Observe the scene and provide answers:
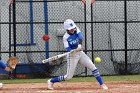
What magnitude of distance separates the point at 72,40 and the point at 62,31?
4.42m

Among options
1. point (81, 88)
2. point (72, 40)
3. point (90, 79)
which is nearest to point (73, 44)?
point (72, 40)

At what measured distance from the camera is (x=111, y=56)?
16984 mm

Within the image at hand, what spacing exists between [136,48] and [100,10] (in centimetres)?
177

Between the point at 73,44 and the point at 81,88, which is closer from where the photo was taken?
the point at 73,44

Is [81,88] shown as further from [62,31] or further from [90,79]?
[62,31]

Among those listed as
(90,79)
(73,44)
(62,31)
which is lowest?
(90,79)

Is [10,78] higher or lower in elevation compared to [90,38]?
lower

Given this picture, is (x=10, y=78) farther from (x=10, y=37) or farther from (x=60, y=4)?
(x=60, y=4)

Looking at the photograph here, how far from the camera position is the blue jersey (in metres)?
12.4

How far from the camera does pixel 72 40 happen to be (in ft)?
40.8

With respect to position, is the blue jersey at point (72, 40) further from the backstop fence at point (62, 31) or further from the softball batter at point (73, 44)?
the backstop fence at point (62, 31)

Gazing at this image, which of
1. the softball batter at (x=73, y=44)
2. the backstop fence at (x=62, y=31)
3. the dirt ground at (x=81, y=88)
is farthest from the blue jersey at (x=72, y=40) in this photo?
the backstop fence at (x=62, y=31)

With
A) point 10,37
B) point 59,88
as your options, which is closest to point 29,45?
point 10,37

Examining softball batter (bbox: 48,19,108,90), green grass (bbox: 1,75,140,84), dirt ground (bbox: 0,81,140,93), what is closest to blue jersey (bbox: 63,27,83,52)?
softball batter (bbox: 48,19,108,90)
